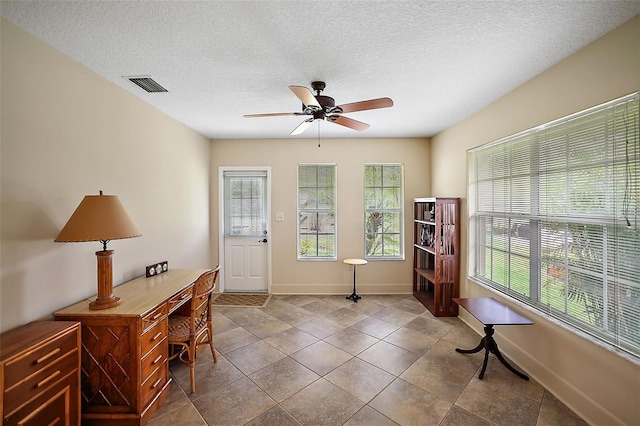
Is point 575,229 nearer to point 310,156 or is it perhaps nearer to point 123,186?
point 310,156

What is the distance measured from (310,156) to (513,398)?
3856 millimetres

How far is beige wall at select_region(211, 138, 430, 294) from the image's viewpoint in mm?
4551

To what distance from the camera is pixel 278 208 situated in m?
4.58

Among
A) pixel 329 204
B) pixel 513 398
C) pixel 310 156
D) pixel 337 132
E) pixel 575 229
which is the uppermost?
pixel 337 132

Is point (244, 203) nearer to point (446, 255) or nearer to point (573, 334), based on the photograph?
point (446, 255)

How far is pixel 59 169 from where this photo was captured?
6.33ft

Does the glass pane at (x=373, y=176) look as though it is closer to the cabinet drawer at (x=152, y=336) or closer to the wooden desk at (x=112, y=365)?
the cabinet drawer at (x=152, y=336)

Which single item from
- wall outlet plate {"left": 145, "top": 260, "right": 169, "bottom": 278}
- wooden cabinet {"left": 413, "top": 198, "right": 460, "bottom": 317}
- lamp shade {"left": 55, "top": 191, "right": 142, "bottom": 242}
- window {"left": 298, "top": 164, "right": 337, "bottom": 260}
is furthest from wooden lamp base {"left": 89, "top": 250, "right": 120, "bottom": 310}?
wooden cabinet {"left": 413, "top": 198, "right": 460, "bottom": 317}

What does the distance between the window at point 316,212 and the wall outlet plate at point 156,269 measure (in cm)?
217

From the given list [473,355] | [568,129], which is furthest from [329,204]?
[568,129]

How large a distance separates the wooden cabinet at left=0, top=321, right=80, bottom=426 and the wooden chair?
704 millimetres

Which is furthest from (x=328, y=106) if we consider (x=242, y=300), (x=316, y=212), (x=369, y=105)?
(x=242, y=300)

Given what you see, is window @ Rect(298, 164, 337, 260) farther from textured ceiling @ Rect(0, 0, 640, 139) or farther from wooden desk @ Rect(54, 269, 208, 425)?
wooden desk @ Rect(54, 269, 208, 425)

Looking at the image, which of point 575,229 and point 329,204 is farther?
point 329,204
